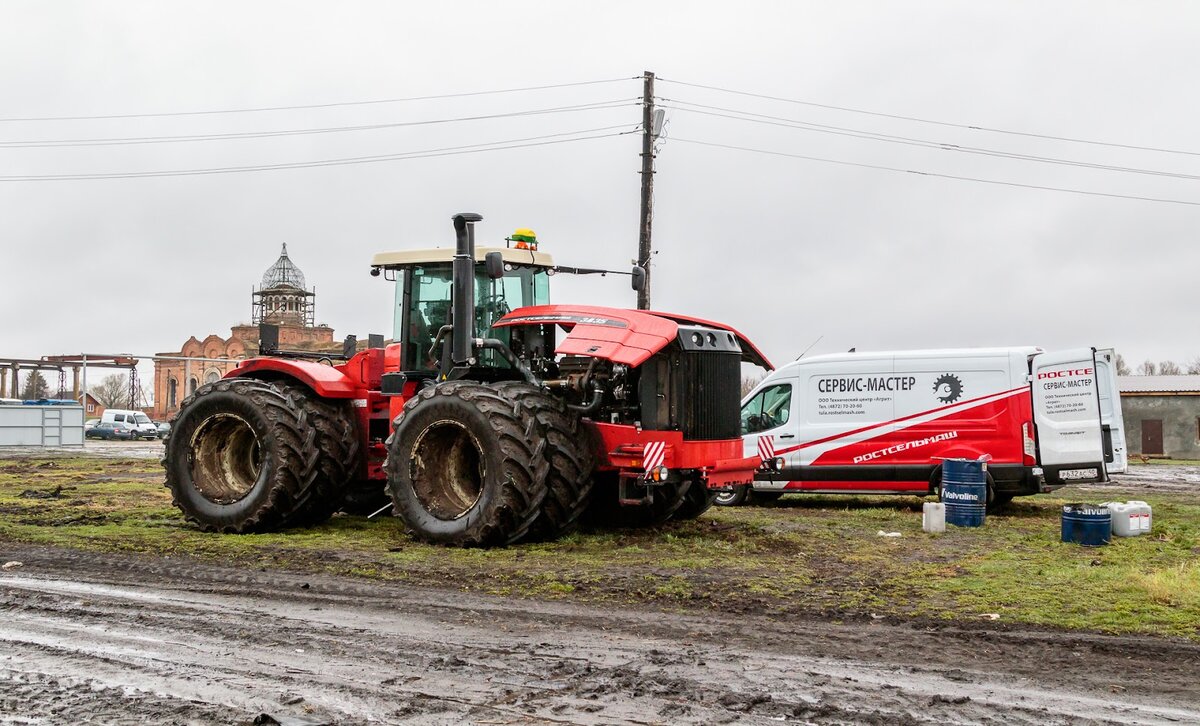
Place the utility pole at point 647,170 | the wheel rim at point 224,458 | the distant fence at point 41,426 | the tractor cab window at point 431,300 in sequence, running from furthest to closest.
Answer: the distant fence at point 41,426 → the utility pole at point 647,170 → the wheel rim at point 224,458 → the tractor cab window at point 431,300

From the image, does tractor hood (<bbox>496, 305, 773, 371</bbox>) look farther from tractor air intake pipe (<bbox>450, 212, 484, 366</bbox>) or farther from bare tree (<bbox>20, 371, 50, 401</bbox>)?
bare tree (<bbox>20, 371, 50, 401</bbox>)

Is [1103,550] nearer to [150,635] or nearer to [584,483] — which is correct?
[584,483]

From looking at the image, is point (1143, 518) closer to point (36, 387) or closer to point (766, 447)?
point (766, 447)

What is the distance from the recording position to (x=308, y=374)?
1130 cm

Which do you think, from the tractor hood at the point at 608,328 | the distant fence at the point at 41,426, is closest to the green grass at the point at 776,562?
the tractor hood at the point at 608,328

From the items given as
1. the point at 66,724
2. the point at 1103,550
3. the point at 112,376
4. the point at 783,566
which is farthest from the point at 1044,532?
the point at 112,376

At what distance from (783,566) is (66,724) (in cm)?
582

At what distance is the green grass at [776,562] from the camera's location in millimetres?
7273

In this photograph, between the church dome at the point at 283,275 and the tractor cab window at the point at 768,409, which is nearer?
the tractor cab window at the point at 768,409

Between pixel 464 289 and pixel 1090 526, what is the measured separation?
21.8ft

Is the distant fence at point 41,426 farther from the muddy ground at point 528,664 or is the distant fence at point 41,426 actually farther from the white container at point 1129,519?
the white container at point 1129,519

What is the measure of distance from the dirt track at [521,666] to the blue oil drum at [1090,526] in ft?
15.4

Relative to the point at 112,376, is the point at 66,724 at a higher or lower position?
lower

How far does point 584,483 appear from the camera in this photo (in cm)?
960
